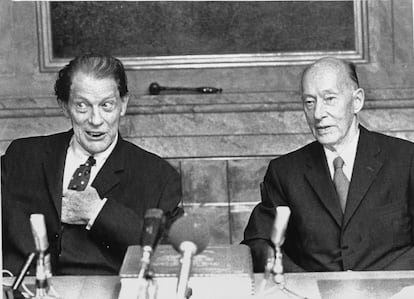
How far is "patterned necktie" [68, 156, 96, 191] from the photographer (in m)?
4.35

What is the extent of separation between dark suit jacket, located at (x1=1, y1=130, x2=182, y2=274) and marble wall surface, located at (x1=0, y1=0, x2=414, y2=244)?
5.55 ft

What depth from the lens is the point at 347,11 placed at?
6.33m

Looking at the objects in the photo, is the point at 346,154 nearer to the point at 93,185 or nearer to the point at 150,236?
the point at 93,185

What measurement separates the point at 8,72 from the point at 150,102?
0.82 meters

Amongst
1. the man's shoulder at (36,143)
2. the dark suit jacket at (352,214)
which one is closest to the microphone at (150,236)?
the dark suit jacket at (352,214)

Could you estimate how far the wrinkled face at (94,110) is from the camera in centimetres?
438

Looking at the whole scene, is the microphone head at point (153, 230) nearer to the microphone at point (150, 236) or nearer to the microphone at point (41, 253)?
the microphone at point (150, 236)

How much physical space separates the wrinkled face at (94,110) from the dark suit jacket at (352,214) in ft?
2.25

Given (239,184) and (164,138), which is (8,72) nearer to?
(164,138)

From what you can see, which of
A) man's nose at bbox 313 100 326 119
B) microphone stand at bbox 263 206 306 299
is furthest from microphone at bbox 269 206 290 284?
man's nose at bbox 313 100 326 119

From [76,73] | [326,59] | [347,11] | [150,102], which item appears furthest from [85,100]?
[347,11]

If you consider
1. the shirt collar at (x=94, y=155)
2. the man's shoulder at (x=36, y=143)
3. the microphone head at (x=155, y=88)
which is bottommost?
the shirt collar at (x=94, y=155)

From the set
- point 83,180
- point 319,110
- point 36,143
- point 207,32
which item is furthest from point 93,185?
point 207,32

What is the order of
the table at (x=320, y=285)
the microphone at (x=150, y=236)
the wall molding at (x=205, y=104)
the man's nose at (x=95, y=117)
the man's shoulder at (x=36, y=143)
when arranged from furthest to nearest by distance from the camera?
the wall molding at (x=205, y=104) < the man's shoulder at (x=36, y=143) < the man's nose at (x=95, y=117) < the table at (x=320, y=285) < the microphone at (x=150, y=236)
